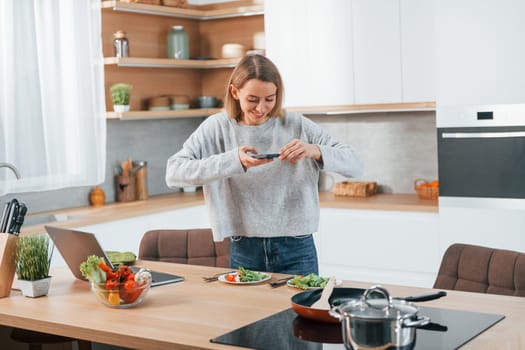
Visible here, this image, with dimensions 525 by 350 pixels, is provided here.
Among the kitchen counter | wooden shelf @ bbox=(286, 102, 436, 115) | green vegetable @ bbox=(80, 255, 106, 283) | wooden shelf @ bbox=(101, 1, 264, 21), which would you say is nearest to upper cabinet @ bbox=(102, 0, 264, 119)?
wooden shelf @ bbox=(101, 1, 264, 21)

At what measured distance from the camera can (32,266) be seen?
279 centimetres

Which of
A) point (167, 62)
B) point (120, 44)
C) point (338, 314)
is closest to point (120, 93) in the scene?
point (120, 44)

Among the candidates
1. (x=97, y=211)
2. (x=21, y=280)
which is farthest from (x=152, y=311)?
(x=97, y=211)

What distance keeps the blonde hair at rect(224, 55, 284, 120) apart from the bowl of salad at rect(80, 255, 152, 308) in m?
0.87

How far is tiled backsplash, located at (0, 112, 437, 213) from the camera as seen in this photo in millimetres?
5449

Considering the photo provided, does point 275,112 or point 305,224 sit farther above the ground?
point 275,112

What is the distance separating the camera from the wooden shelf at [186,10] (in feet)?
17.0

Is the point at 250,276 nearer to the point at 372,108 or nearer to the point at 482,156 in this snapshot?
the point at 482,156

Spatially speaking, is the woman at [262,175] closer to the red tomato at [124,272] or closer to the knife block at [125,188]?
the red tomato at [124,272]

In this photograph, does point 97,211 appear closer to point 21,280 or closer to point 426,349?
point 21,280

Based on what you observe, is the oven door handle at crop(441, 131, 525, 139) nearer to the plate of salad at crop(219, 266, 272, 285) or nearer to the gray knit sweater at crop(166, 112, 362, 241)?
the gray knit sweater at crop(166, 112, 362, 241)

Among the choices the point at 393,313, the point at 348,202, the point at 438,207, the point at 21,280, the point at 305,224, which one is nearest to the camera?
the point at 393,313

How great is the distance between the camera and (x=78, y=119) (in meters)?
4.97

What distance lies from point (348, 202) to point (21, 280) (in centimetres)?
269
